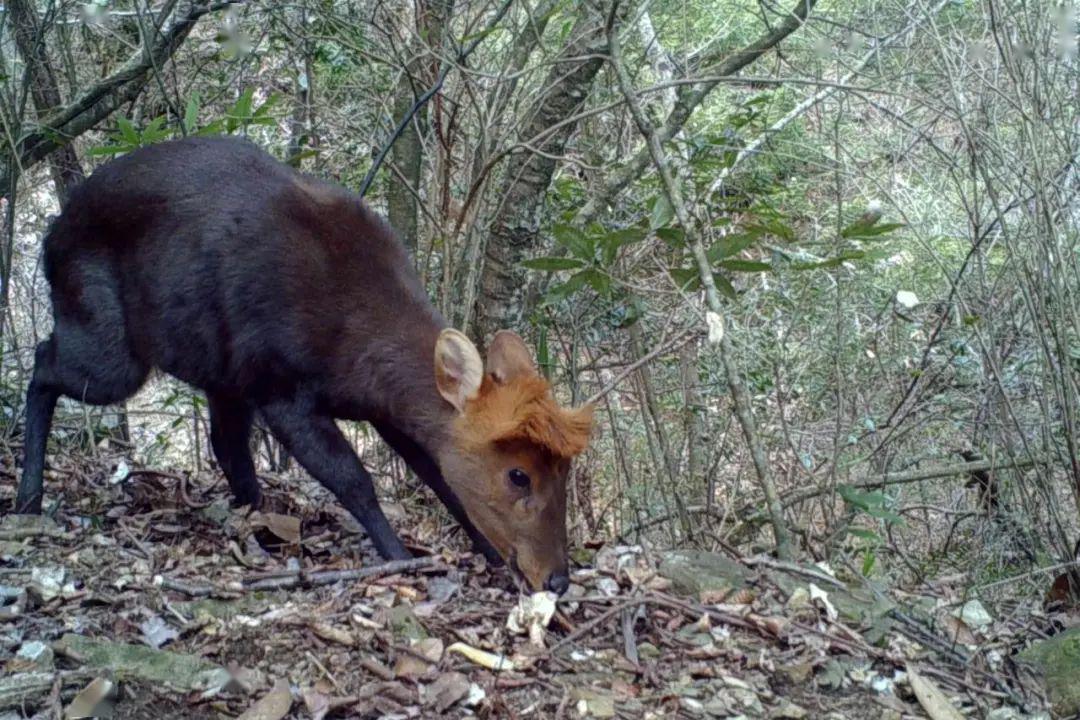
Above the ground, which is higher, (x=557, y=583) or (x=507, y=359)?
(x=507, y=359)

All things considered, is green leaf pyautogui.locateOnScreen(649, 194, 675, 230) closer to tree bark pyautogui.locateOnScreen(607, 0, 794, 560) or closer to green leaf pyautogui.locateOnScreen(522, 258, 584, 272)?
tree bark pyautogui.locateOnScreen(607, 0, 794, 560)

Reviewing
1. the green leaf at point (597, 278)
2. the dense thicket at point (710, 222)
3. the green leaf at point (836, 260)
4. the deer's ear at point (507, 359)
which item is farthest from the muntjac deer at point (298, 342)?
the green leaf at point (836, 260)

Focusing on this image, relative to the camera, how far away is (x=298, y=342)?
17.6ft

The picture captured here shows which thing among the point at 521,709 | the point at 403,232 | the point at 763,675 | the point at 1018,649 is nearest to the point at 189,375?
the point at 403,232

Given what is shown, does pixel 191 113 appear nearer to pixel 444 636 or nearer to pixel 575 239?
pixel 575 239

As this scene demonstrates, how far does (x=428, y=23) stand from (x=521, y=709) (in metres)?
4.22

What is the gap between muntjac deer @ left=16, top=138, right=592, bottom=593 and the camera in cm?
504

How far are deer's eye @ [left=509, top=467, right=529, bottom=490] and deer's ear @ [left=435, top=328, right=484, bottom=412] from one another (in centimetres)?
37

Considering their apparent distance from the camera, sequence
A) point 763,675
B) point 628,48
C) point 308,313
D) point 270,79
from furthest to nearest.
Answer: point 270,79 → point 628,48 → point 308,313 → point 763,675

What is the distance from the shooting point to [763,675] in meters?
4.35

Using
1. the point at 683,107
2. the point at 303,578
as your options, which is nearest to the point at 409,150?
the point at 683,107

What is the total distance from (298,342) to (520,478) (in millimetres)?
1223

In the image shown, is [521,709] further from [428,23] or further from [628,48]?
[628,48]

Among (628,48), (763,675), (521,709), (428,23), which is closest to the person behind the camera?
(521,709)
